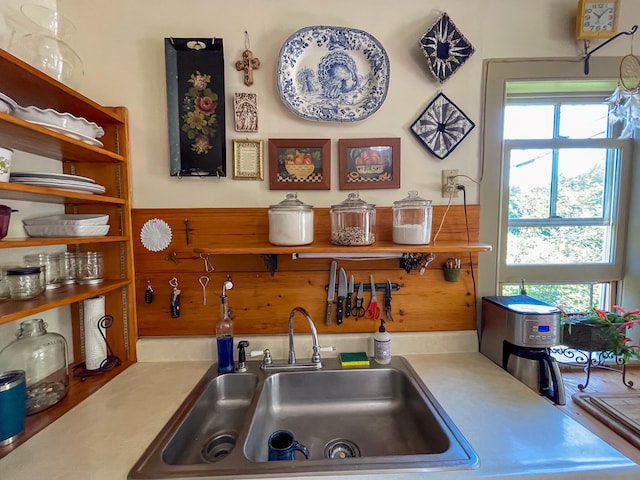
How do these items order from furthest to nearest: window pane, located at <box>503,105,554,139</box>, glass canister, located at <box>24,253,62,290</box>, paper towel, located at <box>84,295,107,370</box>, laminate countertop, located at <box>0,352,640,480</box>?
window pane, located at <box>503,105,554,139</box> < paper towel, located at <box>84,295,107,370</box> < glass canister, located at <box>24,253,62,290</box> < laminate countertop, located at <box>0,352,640,480</box>

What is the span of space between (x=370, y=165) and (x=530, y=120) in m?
0.85

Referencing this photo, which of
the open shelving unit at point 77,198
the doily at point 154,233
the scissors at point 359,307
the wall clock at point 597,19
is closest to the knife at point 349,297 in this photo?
A: the scissors at point 359,307

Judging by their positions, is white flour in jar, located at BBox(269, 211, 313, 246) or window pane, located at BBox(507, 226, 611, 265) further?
window pane, located at BBox(507, 226, 611, 265)

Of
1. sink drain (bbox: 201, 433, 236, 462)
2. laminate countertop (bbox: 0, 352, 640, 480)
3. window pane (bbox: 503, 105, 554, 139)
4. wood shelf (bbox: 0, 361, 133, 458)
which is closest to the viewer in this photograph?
laminate countertop (bbox: 0, 352, 640, 480)

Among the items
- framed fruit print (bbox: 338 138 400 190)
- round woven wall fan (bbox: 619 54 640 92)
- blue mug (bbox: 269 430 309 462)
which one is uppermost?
round woven wall fan (bbox: 619 54 640 92)

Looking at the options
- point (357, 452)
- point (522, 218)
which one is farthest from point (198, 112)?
point (522, 218)

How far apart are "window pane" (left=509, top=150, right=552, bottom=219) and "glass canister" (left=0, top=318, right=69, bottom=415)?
201 centimetres

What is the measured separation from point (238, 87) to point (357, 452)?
1520mm

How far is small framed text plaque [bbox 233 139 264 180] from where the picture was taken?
4.08ft

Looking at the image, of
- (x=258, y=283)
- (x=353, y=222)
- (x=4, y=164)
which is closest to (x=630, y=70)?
(x=353, y=222)

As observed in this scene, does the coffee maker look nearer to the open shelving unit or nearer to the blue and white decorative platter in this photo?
the blue and white decorative platter

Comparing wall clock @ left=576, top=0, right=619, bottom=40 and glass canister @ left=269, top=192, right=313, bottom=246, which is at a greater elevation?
wall clock @ left=576, top=0, right=619, bottom=40

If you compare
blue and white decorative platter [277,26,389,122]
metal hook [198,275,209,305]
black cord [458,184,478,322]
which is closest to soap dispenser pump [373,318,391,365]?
black cord [458,184,478,322]

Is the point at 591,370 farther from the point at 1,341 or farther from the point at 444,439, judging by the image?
the point at 1,341
